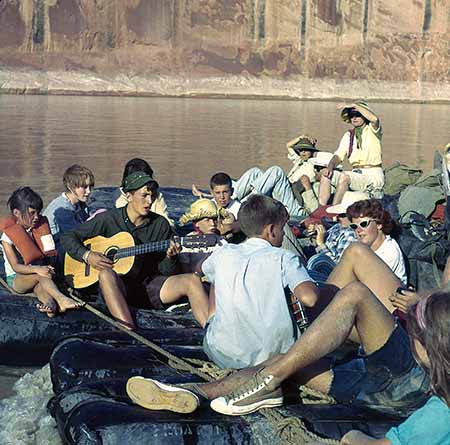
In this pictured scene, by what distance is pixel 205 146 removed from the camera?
25.2 metres

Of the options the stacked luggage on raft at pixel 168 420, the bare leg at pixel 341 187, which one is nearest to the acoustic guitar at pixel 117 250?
the stacked luggage on raft at pixel 168 420

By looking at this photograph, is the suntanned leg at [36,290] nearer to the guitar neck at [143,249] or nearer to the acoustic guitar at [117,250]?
the acoustic guitar at [117,250]

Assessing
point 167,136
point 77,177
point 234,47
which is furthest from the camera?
point 234,47

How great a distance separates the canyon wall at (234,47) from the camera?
54781mm

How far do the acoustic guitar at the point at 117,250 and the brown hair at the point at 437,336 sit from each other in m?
3.73

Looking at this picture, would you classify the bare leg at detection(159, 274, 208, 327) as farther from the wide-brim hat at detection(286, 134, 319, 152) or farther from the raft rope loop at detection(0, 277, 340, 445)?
the wide-brim hat at detection(286, 134, 319, 152)

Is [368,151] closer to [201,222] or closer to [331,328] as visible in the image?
[201,222]

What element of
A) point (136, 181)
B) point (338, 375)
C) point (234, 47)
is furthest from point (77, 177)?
point (234, 47)

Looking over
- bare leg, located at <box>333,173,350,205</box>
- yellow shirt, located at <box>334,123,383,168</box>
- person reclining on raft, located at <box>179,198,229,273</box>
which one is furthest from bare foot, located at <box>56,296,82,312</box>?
yellow shirt, located at <box>334,123,383,168</box>

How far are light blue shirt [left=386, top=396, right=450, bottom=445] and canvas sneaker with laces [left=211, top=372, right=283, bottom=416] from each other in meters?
1.39

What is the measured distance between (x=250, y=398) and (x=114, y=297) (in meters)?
2.14

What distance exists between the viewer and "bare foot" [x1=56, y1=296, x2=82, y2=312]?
7.01 metres

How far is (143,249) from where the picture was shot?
7020mm

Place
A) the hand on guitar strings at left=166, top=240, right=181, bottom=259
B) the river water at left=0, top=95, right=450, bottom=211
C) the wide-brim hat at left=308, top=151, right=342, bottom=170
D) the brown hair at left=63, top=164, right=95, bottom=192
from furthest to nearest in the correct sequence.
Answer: the river water at left=0, top=95, right=450, bottom=211, the wide-brim hat at left=308, top=151, right=342, bottom=170, the brown hair at left=63, top=164, right=95, bottom=192, the hand on guitar strings at left=166, top=240, right=181, bottom=259
